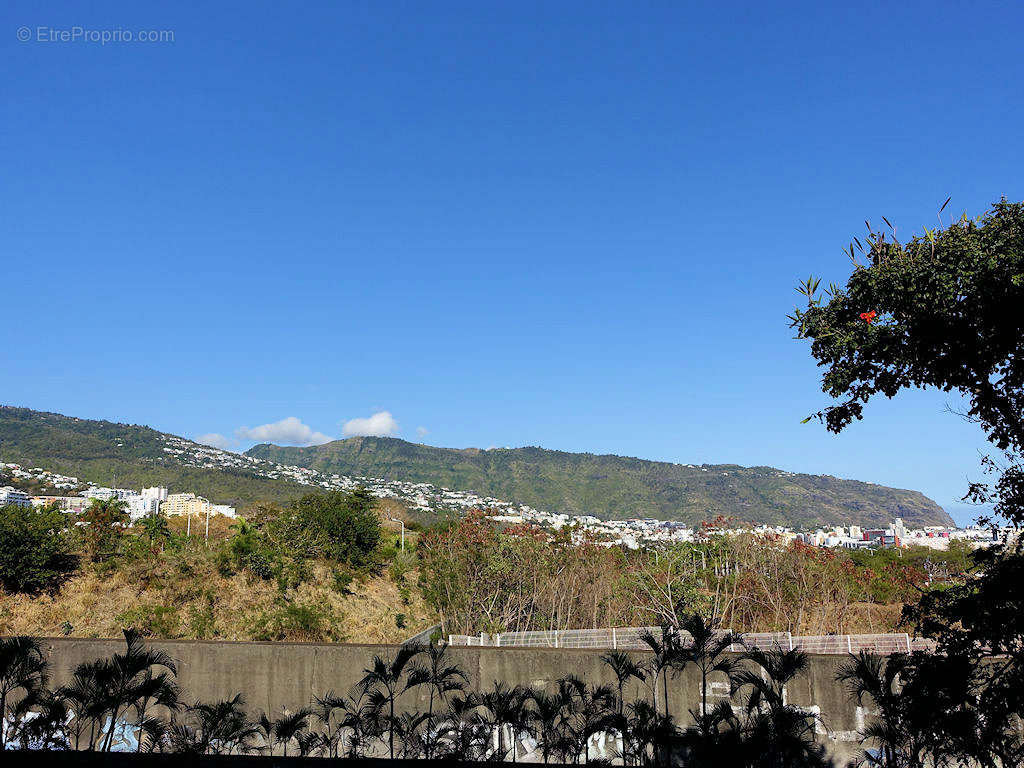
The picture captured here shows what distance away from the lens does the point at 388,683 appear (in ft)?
31.1

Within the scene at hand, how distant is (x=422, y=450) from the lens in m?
172

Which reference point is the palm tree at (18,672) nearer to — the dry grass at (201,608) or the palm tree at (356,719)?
the palm tree at (356,719)

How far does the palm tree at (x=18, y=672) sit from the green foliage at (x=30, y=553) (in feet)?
29.9

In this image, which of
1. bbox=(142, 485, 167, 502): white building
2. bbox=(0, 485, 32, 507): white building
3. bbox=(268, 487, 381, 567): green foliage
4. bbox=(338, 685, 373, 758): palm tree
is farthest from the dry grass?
bbox=(142, 485, 167, 502): white building

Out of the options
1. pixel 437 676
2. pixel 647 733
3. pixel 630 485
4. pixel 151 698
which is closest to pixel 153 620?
pixel 151 698

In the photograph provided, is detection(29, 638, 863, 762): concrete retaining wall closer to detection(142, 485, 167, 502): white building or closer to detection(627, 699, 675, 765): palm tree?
detection(627, 699, 675, 765): palm tree

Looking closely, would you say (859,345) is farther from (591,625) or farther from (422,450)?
(422,450)

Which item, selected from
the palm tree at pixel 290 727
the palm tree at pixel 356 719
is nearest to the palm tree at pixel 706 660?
the palm tree at pixel 356 719


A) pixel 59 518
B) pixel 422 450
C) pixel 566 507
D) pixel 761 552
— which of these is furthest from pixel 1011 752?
pixel 422 450

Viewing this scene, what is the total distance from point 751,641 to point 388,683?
7930 mm

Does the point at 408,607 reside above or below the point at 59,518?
below

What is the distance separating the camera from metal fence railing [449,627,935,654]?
13.4 m

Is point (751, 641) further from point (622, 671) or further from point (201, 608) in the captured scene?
point (201, 608)

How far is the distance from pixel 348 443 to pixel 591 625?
579 ft
